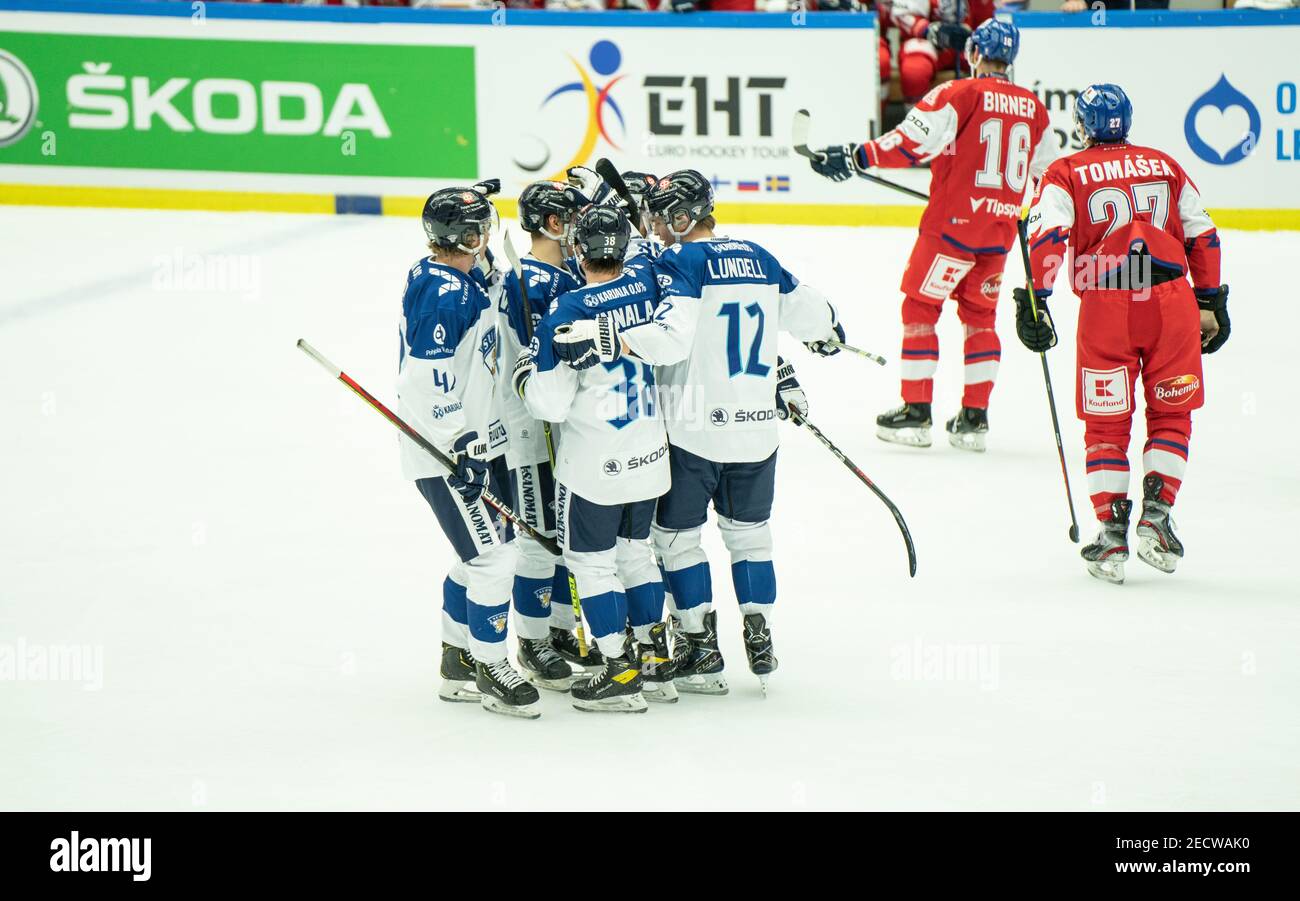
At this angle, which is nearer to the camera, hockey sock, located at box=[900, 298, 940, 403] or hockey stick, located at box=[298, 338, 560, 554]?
hockey stick, located at box=[298, 338, 560, 554]

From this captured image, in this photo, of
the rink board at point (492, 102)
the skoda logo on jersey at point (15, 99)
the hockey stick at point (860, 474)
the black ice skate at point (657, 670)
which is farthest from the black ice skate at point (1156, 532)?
the skoda logo on jersey at point (15, 99)

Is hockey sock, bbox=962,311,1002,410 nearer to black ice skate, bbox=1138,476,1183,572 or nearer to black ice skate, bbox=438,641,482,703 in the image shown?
black ice skate, bbox=1138,476,1183,572

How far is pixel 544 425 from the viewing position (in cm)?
470

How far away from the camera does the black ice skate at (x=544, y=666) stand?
4816 millimetres

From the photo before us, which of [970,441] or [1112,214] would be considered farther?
[970,441]

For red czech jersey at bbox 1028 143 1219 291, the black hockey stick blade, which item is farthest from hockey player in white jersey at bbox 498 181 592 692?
red czech jersey at bbox 1028 143 1219 291

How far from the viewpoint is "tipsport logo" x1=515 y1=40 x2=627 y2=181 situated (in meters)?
11.8

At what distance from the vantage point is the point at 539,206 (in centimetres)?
452

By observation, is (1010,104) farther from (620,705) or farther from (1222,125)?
(1222,125)

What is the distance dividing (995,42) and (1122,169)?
1.96 meters

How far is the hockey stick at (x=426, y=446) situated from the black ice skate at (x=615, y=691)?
0.38m

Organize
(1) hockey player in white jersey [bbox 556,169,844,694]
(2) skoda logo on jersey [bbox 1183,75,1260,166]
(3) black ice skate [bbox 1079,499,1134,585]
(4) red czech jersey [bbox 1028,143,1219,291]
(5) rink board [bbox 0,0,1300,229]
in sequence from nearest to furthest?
(1) hockey player in white jersey [bbox 556,169,844,694]
(4) red czech jersey [bbox 1028,143,1219,291]
(3) black ice skate [bbox 1079,499,1134,585]
(2) skoda logo on jersey [bbox 1183,75,1260,166]
(5) rink board [bbox 0,0,1300,229]

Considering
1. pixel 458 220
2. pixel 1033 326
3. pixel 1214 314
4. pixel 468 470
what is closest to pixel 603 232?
pixel 458 220

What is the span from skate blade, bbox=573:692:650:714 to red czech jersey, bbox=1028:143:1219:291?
219 cm
